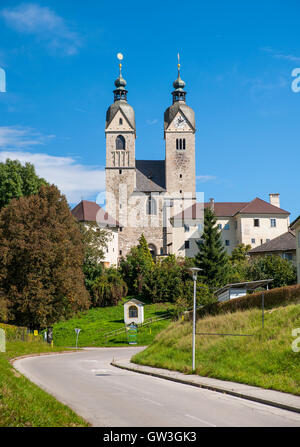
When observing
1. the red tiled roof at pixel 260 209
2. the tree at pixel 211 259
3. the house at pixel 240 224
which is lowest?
the tree at pixel 211 259

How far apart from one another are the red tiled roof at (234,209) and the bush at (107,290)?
2475 centimetres

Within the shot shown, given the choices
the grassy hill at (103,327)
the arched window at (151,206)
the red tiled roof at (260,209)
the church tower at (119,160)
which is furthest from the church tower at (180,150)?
the grassy hill at (103,327)

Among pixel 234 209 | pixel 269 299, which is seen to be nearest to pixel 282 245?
pixel 234 209

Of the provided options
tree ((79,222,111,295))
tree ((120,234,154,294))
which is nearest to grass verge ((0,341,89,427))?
tree ((79,222,111,295))

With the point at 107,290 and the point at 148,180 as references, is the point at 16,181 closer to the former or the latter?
the point at 107,290

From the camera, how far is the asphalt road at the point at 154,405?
945 cm

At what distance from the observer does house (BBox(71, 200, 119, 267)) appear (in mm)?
83250

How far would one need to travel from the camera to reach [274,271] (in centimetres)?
5709

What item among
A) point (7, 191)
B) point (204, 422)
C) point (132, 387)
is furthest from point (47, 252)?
point (204, 422)

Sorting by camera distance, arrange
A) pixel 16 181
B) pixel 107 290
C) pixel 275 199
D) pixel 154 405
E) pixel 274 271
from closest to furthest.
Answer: pixel 154 405
pixel 16 181
pixel 274 271
pixel 107 290
pixel 275 199

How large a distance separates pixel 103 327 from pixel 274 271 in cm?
2007

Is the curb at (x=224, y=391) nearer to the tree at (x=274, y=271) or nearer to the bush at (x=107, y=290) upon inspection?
the tree at (x=274, y=271)

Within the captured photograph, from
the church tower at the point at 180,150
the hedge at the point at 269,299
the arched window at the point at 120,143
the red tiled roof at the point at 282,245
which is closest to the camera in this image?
the hedge at the point at 269,299
